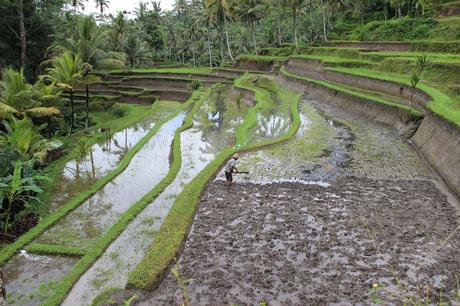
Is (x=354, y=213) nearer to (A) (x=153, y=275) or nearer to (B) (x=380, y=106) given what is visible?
Answer: (A) (x=153, y=275)

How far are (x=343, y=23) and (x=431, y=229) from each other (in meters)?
38.7

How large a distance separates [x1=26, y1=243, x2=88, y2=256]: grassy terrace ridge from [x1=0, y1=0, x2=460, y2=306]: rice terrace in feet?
0.08

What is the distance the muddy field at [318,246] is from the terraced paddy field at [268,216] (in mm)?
32

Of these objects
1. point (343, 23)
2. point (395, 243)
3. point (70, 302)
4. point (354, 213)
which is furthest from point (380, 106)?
point (343, 23)

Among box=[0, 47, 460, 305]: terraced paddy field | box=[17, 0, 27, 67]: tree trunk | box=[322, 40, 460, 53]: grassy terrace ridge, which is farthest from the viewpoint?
box=[17, 0, 27, 67]: tree trunk

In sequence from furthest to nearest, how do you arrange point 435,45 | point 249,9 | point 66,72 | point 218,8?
point 249,9 → point 218,8 → point 435,45 → point 66,72

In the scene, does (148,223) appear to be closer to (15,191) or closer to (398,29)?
(15,191)

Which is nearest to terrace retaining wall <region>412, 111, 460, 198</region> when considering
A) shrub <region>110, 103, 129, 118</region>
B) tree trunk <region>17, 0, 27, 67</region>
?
shrub <region>110, 103, 129, 118</region>

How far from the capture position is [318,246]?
26.6ft

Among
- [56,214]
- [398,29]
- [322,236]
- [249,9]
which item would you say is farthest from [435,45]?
[56,214]

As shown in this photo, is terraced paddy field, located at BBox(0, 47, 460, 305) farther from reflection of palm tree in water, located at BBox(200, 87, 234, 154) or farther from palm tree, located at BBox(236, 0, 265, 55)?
palm tree, located at BBox(236, 0, 265, 55)

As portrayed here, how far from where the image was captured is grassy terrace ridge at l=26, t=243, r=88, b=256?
8.52 metres

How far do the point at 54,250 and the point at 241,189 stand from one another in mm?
4898

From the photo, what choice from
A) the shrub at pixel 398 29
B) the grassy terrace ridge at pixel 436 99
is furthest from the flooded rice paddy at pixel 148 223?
the shrub at pixel 398 29
